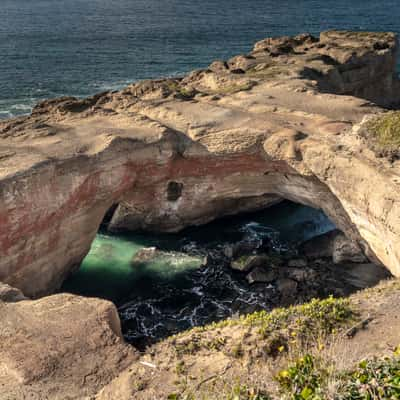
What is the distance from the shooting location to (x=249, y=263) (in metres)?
30.5

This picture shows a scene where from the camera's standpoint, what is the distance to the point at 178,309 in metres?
27.9

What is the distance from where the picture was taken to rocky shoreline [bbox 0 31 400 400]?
1725 cm

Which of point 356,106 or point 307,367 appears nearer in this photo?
point 307,367

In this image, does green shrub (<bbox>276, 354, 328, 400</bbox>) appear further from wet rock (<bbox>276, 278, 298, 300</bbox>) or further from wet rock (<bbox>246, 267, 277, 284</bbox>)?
wet rock (<bbox>246, 267, 277, 284</bbox>)

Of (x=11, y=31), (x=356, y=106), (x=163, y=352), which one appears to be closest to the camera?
(x=163, y=352)

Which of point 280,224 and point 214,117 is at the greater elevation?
point 214,117

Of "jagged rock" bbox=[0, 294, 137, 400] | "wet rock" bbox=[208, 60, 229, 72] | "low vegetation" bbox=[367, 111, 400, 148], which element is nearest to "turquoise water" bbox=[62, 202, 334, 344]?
"jagged rock" bbox=[0, 294, 137, 400]

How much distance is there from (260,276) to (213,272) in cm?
312

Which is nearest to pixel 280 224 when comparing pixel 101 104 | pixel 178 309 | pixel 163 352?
pixel 178 309

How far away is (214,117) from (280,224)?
10.6 meters

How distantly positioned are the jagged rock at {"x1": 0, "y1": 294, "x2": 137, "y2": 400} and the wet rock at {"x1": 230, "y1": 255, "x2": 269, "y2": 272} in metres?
13.5

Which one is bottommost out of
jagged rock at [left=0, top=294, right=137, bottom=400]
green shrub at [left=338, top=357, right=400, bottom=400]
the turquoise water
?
the turquoise water

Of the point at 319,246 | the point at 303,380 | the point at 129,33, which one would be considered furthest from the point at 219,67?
the point at 129,33

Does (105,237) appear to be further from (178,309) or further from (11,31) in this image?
(11,31)
